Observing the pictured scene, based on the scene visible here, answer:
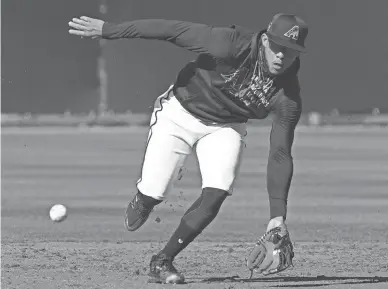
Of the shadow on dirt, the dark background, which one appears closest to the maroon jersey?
the shadow on dirt

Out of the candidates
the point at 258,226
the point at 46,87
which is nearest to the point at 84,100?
the point at 46,87

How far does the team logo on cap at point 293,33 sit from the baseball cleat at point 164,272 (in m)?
1.62

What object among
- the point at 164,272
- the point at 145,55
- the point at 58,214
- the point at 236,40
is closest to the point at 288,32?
the point at 236,40

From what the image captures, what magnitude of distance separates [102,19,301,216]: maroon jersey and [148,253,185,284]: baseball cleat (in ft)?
2.67

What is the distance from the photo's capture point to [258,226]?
10289 millimetres

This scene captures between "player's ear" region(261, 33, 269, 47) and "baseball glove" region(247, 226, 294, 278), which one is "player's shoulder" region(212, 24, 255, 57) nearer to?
"player's ear" region(261, 33, 269, 47)

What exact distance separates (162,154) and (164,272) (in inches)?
28.7

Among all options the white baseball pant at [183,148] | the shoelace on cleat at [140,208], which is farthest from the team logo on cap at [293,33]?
the shoelace on cleat at [140,208]

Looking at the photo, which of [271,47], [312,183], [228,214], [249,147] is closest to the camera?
[271,47]

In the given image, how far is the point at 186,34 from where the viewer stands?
6.36 metres

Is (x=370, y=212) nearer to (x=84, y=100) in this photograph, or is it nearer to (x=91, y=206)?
(x=91, y=206)

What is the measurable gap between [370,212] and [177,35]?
5601 mm

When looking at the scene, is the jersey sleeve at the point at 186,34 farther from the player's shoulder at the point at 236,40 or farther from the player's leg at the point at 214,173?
the player's leg at the point at 214,173

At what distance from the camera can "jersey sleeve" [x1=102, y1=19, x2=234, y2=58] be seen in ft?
20.6
